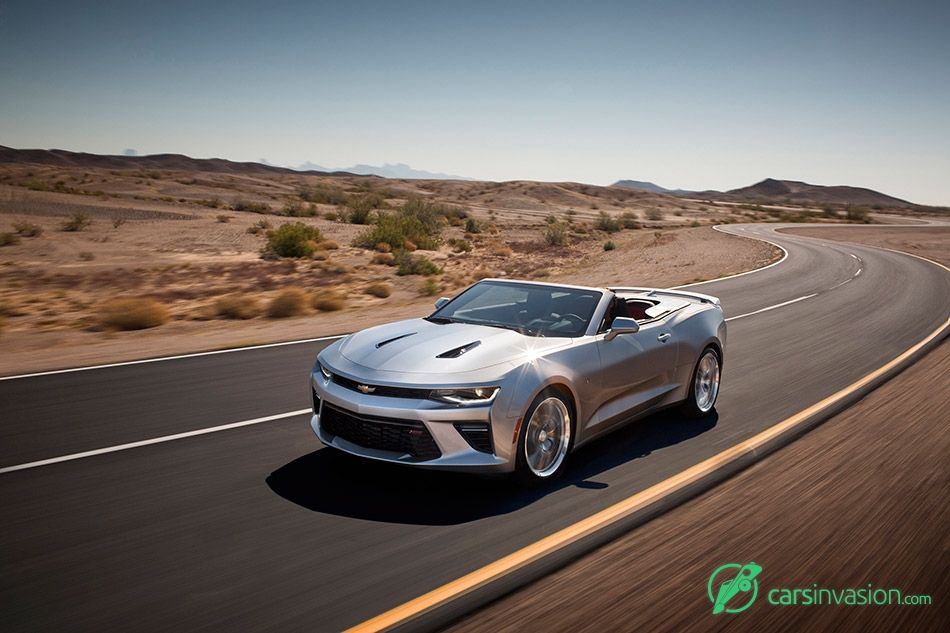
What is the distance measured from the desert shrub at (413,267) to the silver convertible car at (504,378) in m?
16.6

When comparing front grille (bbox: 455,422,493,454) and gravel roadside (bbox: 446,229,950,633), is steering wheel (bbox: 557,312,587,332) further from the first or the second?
gravel roadside (bbox: 446,229,950,633)

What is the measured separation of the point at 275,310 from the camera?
1505 centimetres

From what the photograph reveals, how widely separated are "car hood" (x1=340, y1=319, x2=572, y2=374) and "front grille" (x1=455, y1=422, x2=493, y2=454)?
1.26 feet

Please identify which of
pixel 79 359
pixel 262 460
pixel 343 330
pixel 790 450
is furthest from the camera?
pixel 343 330

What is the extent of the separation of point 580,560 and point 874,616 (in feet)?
4.87

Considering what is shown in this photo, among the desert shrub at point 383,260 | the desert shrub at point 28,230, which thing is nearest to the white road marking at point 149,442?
the desert shrub at point 383,260

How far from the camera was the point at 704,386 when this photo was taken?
712 centimetres

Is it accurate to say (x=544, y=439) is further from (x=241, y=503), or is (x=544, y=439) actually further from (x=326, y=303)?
(x=326, y=303)

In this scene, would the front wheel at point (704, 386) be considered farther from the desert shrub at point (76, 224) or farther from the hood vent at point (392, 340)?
the desert shrub at point (76, 224)

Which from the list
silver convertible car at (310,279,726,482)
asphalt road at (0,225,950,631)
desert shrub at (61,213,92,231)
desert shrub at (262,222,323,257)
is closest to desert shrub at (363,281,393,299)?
desert shrub at (262,222,323,257)

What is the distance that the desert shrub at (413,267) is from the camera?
23.2 meters

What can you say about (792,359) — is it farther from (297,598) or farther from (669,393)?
(297,598)

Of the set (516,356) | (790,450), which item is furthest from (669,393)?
(516,356)

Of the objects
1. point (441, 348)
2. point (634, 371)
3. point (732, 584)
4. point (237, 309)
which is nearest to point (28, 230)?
point (237, 309)
